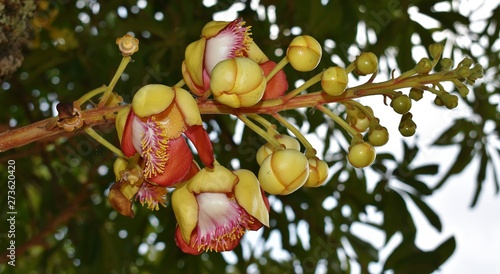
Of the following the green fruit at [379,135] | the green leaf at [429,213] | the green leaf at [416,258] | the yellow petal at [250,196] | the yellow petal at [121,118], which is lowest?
the green leaf at [429,213]

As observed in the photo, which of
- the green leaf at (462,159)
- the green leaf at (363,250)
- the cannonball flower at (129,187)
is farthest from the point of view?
the green leaf at (462,159)

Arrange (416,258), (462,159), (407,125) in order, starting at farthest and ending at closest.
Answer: (462,159), (416,258), (407,125)

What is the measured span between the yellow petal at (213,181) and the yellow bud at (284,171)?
4 cm

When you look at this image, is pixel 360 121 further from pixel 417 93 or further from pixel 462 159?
pixel 462 159

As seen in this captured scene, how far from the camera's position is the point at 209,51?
779mm

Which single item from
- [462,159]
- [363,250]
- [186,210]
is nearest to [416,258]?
[363,250]

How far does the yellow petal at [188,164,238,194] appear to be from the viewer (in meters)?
0.73

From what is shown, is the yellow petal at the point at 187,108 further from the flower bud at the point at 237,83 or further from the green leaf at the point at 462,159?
the green leaf at the point at 462,159

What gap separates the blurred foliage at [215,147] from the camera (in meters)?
1.68

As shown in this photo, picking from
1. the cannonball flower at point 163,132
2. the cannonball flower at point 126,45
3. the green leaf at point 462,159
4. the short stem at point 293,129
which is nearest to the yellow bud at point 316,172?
the short stem at point 293,129

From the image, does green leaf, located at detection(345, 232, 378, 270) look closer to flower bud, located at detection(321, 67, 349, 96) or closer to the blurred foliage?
the blurred foliage

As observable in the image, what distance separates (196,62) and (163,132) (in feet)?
0.35

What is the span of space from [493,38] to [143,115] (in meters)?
1.66

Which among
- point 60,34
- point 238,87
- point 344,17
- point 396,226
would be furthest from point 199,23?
point 238,87
